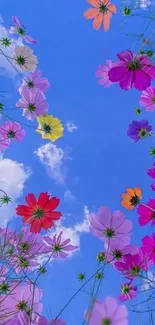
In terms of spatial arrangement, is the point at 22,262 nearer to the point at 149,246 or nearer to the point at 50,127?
the point at 149,246

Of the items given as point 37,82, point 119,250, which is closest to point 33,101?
point 37,82

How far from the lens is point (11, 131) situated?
4.98 ft

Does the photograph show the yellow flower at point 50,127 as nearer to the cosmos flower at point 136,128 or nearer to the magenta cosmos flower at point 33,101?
the magenta cosmos flower at point 33,101

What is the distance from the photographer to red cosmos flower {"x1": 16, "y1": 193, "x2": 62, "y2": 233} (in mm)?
916

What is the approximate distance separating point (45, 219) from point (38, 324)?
270 millimetres

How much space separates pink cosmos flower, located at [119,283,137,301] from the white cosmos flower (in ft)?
2.51

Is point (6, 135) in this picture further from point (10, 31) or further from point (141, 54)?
point (141, 54)

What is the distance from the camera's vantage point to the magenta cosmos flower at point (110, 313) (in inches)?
27.5

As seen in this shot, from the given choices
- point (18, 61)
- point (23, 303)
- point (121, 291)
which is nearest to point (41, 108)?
point (18, 61)

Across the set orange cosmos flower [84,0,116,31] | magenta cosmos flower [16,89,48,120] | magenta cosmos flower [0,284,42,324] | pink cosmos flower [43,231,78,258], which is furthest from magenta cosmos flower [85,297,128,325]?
magenta cosmos flower [16,89,48,120]

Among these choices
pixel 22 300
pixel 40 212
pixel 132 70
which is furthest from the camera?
pixel 40 212

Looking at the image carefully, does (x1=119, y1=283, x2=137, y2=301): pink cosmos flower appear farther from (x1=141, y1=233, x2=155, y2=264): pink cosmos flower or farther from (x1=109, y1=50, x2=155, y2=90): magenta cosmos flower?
(x1=109, y1=50, x2=155, y2=90): magenta cosmos flower

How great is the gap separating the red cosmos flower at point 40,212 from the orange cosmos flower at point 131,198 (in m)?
0.23

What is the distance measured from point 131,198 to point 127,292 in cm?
23
